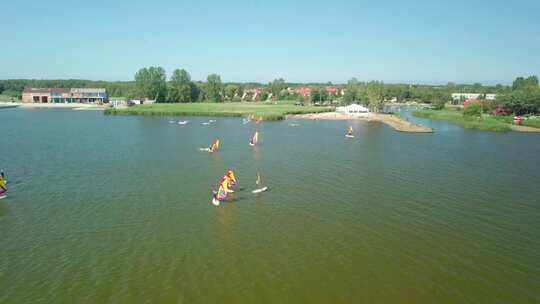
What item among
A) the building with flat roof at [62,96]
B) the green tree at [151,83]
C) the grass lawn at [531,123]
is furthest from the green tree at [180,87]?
the grass lawn at [531,123]

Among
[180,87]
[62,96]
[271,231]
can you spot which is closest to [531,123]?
[271,231]

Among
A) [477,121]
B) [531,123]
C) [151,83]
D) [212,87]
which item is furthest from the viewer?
[212,87]

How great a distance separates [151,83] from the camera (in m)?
141

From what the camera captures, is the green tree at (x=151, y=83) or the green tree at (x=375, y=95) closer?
the green tree at (x=375, y=95)

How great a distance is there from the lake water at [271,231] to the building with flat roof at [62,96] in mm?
117959

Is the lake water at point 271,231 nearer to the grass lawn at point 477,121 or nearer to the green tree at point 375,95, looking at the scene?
the grass lawn at point 477,121

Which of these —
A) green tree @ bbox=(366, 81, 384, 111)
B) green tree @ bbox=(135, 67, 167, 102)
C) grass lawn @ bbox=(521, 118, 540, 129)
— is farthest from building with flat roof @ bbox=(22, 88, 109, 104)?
grass lawn @ bbox=(521, 118, 540, 129)

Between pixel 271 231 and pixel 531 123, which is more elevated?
pixel 531 123

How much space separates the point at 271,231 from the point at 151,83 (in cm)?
13175

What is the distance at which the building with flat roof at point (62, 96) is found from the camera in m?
146

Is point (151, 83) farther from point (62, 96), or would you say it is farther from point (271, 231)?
point (271, 231)

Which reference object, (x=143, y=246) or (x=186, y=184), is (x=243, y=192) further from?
(x=143, y=246)

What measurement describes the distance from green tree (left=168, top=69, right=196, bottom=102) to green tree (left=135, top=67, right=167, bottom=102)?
3.08 meters

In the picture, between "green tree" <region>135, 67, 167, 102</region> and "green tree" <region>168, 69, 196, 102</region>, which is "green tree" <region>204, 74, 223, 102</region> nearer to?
"green tree" <region>168, 69, 196, 102</region>
